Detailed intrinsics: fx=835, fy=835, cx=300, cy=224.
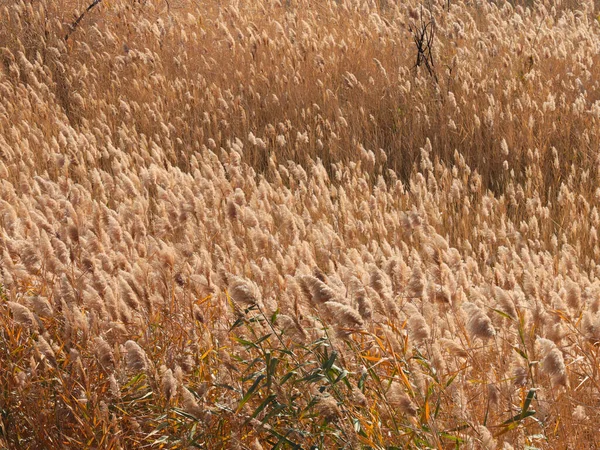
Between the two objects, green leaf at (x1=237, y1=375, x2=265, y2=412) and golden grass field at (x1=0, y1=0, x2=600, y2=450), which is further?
golden grass field at (x1=0, y1=0, x2=600, y2=450)

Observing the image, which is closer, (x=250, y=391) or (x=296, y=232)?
(x=250, y=391)

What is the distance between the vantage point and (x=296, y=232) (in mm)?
3242

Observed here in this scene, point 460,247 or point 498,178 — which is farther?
point 498,178

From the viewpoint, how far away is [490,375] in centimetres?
Answer: 222

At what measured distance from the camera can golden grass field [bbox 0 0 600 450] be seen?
209cm

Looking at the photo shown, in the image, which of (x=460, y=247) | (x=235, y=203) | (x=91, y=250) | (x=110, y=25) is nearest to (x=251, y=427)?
(x=91, y=250)

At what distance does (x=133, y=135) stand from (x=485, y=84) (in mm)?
2473

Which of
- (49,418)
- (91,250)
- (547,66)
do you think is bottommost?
(49,418)

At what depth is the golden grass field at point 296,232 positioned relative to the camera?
6.85 feet

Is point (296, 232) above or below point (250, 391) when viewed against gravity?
above

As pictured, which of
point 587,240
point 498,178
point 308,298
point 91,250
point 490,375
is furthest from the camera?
point 498,178

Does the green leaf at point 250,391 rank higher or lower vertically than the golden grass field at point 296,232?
lower

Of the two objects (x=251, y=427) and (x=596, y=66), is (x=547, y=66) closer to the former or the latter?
(x=596, y=66)

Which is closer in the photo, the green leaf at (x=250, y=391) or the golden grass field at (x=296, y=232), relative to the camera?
the green leaf at (x=250, y=391)
